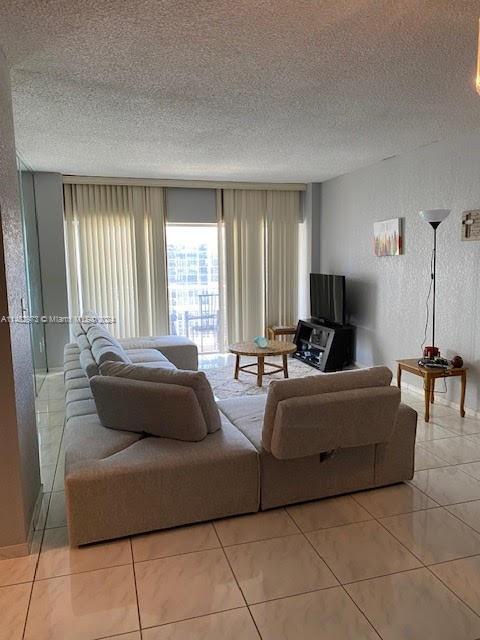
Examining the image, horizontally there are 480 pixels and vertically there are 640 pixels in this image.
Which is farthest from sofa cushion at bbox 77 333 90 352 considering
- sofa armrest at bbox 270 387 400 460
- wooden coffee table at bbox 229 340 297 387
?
sofa armrest at bbox 270 387 400 460

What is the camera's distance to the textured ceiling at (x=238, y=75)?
6.67ft

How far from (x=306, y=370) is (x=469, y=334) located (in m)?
2.25

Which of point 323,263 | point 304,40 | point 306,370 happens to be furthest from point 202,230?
point 304,40

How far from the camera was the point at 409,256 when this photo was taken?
15.9ft

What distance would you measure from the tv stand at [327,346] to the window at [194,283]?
1.43 meters

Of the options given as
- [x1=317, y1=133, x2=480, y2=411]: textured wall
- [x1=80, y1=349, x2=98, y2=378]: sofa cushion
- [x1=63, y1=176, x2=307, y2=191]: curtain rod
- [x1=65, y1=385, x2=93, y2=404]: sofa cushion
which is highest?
→ [x1=63, y1=176, x2=307, y2=191]: curtain rod

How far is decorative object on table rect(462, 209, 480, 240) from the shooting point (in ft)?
13.0

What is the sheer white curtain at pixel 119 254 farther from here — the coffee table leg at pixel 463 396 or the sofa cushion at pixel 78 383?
the coffee table leg at pixel 463 396

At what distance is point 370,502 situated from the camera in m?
2.72

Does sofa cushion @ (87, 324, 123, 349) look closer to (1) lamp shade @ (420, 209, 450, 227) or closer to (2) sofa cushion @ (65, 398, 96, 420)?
(2) sofa cushion @ (65, 398, 96, 420)

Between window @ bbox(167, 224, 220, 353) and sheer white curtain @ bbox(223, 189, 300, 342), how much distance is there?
0.24m

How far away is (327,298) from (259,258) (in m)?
1.31

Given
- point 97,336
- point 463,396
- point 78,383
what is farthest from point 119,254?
point 463,396

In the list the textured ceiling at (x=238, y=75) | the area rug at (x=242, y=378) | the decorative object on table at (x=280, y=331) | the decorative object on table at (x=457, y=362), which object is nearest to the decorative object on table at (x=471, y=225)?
the textured ceiling at (x=238, y=75)
